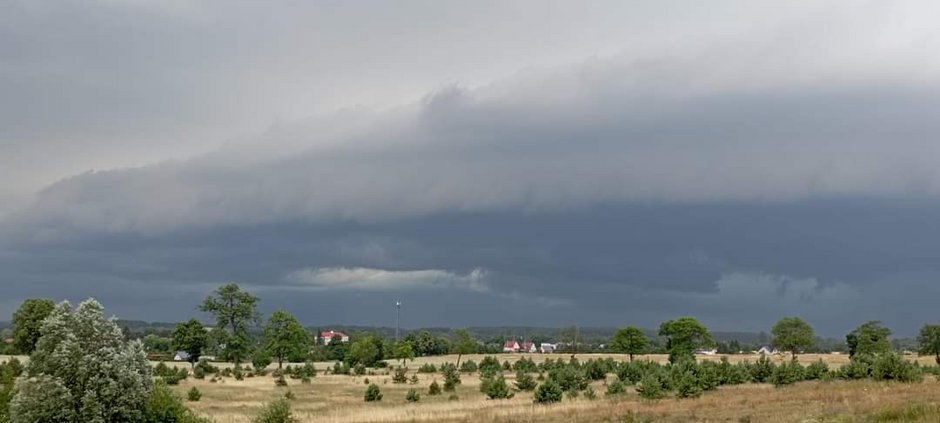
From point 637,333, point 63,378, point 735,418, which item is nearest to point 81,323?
point 63,378

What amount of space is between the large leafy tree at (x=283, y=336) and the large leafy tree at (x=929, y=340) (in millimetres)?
94726

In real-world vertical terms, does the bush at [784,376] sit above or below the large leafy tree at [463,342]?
below

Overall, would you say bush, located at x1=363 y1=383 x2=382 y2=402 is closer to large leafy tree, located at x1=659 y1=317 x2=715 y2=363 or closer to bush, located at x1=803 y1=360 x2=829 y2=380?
bush, located at x1=803 y1=360 x2=829 y2=380

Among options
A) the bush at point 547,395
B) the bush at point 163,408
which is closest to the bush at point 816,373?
the bush at point 547,395

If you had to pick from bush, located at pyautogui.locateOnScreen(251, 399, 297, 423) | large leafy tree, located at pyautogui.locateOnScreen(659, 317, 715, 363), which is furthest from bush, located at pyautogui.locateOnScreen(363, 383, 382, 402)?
large leafy tree, located at pyautogui.locateOnScreen(659, 317, 715, 363)

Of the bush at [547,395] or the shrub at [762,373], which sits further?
the shrub at [762,373]

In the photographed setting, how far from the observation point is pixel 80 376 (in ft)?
70.8

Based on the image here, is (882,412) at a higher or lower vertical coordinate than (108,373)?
lower

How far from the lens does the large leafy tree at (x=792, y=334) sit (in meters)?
126

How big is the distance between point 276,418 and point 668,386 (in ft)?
101

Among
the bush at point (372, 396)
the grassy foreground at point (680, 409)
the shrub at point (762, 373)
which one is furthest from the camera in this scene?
the shrub at point (762, 373)

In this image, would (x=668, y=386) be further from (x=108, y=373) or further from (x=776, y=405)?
(x=108, y=373)

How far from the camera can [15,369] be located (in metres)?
27.2

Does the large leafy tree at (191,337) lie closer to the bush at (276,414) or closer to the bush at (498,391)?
the bush at (498,391)
